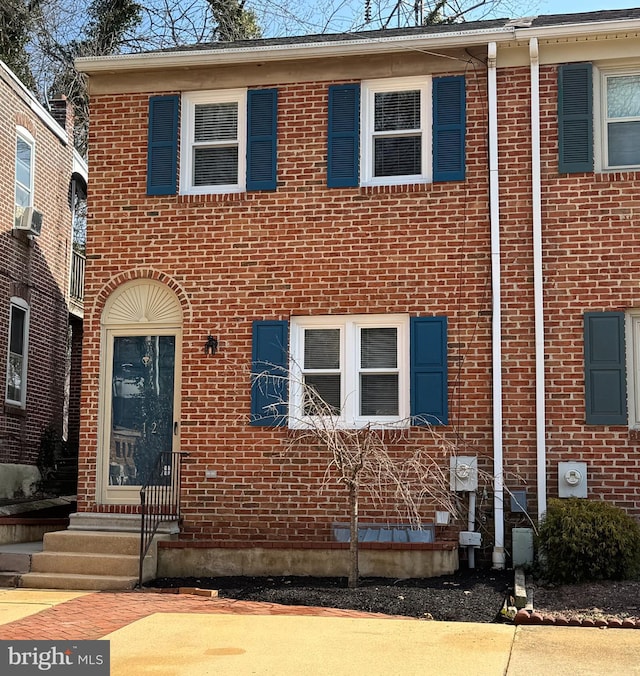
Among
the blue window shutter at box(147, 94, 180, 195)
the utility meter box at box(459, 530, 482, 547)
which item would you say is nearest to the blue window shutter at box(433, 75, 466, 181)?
the blue window shutter at box(147, 94, 180, 195)

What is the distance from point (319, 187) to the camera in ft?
40.8

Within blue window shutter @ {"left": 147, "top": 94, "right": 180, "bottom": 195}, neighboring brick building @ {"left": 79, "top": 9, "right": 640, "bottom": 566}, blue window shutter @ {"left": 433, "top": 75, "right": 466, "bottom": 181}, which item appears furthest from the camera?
blue window shutter @ {"left": 147, "top": 94, "right": 180, "bottom": 195}

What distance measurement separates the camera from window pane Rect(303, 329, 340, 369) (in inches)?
480

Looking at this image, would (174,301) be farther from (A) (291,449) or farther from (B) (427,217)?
(B) (427,217)

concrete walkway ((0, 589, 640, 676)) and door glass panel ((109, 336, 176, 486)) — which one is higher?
door glass panel ((109, 336, 176, 486))

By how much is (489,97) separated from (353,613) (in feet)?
21.3

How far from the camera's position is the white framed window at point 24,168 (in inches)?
643

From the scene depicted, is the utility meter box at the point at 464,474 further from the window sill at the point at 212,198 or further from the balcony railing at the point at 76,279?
the balcony railing at the point at 76,279

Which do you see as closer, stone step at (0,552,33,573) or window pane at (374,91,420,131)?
stone step at (0,552,33,573)

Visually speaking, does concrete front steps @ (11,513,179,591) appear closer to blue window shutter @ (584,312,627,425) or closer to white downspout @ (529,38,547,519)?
white downspout @ (529,38,547,519)

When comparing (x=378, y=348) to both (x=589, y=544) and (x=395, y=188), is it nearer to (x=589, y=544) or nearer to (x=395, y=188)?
(x=395, y=188)

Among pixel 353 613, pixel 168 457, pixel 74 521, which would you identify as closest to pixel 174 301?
pixel 168 457

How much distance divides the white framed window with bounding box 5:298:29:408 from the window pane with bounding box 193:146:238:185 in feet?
15.4

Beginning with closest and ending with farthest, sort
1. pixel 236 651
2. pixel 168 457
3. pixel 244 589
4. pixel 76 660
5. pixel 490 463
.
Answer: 1. pixel 76 660
2. pixel 236 651
3. pixel 244 589
4. pixel 490 463
5. pixel 168 457
